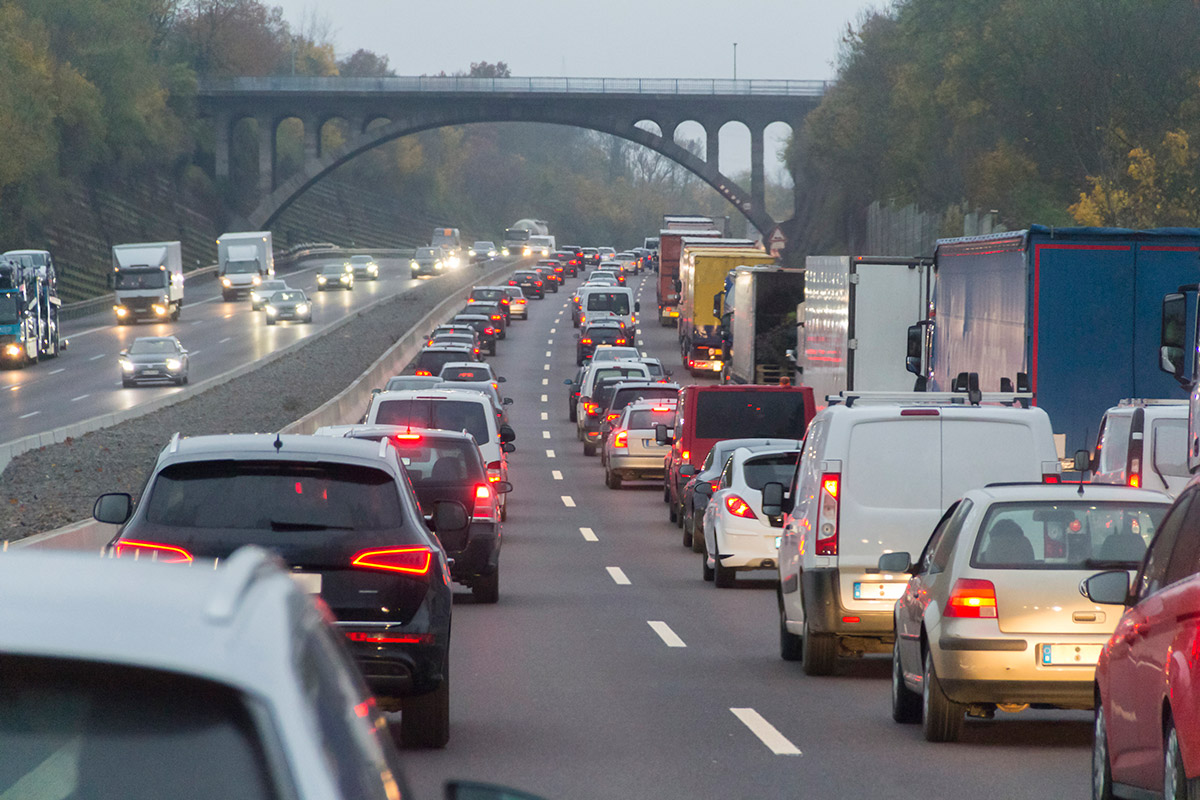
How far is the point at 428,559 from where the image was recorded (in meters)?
9.56

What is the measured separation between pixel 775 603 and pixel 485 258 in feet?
418

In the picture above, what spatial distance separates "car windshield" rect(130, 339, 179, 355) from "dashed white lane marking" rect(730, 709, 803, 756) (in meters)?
48.5

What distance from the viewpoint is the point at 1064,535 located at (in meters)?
10.6

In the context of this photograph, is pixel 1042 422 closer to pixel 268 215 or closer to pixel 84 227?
pixel 84 227

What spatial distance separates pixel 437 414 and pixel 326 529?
14013 mm

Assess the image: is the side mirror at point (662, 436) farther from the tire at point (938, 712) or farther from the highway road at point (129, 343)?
the tire at point (938, 712)

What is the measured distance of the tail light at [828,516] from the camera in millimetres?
12773

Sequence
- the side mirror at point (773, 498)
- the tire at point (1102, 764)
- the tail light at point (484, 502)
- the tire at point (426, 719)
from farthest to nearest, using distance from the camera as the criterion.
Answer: the tail light at point (484, 502), the side mirror at point (773, 498), the tire at point (426, 719), the tire at point (1102, 764)

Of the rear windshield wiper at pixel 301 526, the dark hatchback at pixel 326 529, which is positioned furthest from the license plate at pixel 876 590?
the rear windshield wiper at pixel 301 526

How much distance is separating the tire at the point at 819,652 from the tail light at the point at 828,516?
1.75 ft

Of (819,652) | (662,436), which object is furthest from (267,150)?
(819,652)

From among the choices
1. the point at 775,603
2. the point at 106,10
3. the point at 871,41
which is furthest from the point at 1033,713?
the point at 106,10

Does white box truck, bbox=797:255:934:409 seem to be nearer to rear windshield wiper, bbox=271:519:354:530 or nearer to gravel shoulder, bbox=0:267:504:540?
gravel shoulder, bbox=0:267:504:540

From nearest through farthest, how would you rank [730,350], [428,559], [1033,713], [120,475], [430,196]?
[428,559] → [1033,713] → [120,475] → [730,350] → [430,196]
